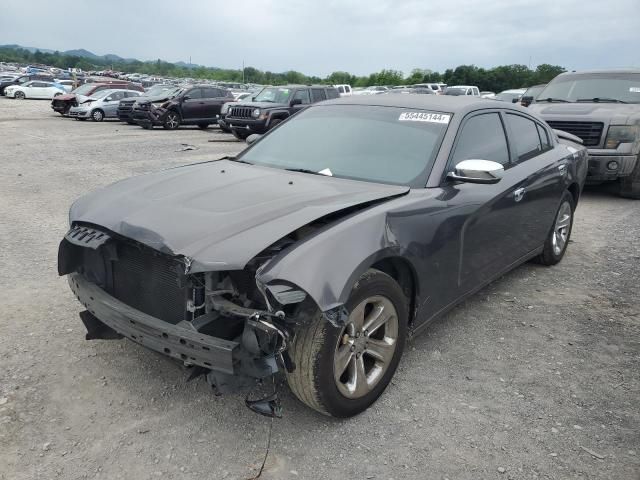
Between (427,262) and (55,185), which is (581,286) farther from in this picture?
(55,185)

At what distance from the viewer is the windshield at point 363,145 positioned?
3.60m

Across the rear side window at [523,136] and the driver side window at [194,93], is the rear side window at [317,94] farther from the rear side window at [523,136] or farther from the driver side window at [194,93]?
the rear side window at [523,136]

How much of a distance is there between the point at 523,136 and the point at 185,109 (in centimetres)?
1725

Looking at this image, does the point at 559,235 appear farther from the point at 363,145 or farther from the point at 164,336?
the point at 164,336

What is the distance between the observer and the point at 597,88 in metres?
9.48

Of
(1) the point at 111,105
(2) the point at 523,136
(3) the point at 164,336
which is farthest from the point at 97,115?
(3) the point at 164,336

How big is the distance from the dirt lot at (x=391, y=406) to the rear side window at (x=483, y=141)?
4.10 ft

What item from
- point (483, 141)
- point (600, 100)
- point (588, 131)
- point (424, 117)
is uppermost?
point (600, 100)

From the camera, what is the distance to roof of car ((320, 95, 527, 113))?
3.96 meters

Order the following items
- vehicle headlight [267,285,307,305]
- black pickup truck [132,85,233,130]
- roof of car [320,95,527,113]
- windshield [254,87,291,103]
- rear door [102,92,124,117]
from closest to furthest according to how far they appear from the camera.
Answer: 1. vehicle headlight [267,285,307,305]
2. roof of car [320,95,527,113]
3. windshield [254,87,291,103]
4. black pickup truck [132,85,233,130]
5. rear door [102,92,124,117]

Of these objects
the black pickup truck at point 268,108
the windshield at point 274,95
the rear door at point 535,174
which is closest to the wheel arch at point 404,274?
the rear door at point 535,174

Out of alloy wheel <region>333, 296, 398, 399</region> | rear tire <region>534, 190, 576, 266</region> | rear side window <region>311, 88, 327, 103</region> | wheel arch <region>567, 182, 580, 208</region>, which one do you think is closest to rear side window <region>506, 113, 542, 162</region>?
rear tire <region>534, 190, 576, 266</region>

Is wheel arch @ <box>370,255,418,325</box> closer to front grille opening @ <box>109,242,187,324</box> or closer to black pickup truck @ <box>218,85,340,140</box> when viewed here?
front grille opening @ <box>109,242,187,324</box>

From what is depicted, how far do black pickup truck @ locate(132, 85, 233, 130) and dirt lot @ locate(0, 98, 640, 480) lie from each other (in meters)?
15.5
